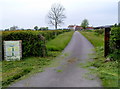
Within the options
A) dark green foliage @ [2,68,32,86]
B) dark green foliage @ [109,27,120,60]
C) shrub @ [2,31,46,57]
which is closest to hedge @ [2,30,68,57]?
shrub @ [2,31,46,57]

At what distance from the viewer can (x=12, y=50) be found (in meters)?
9.57

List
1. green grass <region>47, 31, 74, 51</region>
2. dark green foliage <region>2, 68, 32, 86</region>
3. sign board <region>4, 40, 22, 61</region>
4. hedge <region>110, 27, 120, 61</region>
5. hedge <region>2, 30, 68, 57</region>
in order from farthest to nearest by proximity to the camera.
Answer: green grass <region>47, 31, 74, 51</region> < hedge <region>2, 30, 68, 57</region> < sign board <region>4, 40, 22, 61</region> < hedge <region>110, 27, 120, 61</region> < dark green foliage <region>2, 68, 32, 86</region>

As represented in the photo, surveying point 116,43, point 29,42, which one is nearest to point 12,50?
point 29,42

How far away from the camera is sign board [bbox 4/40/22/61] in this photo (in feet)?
31.4

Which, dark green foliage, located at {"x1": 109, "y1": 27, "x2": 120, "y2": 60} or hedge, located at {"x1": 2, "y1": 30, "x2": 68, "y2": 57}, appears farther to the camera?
hedge, located at {"x1": 2, "y1": 30, "x2": 68, "y2": 57}

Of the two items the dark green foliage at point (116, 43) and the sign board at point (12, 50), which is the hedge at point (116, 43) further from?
the sign board at point (12, 50)

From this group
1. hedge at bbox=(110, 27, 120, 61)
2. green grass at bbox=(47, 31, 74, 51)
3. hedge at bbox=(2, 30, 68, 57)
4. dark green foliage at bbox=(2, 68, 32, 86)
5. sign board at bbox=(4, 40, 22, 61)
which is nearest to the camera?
dark green foliage at bbox=(2, 68, 32, 86)

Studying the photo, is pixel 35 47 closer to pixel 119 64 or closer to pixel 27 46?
pixel 27 46

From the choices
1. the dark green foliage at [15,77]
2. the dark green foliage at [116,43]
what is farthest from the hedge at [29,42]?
the dark green foliage at [116,43]

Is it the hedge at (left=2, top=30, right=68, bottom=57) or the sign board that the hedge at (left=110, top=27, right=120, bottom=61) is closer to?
the hedge at (left=2, top=30, right=68, bottom=57)

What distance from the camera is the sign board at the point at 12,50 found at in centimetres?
956

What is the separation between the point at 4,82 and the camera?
5.47m

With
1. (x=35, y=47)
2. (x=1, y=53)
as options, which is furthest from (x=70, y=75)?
(x=1, y=53)

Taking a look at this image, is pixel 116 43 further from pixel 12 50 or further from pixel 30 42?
pixel 12 50
